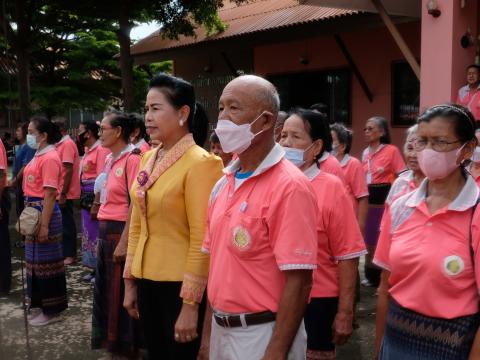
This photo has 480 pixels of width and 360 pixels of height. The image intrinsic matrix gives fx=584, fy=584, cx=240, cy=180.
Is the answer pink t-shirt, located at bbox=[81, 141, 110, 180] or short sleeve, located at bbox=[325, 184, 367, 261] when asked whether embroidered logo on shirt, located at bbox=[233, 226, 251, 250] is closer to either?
short sleeve, located at bbox=[325, 184, 367, 261]

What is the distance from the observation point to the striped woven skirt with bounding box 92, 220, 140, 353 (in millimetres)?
4145

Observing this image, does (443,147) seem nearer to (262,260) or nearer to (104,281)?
(262,260)

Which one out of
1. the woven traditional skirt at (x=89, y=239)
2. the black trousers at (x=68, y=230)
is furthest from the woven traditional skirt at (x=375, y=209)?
the black trousers at (x=68, y=230)

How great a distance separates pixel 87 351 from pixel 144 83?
18.2m

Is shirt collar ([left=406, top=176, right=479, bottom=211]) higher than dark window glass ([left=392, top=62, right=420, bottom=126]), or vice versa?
dark window glass ([left=392, top=62, right=420, bottom=126])

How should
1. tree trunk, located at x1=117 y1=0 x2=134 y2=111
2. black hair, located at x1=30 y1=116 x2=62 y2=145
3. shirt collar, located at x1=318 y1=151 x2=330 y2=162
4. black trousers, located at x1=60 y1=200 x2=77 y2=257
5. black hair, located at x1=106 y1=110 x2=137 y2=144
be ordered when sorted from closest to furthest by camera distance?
shirt collar, located at x1=318 y1=151 x2=330 y2=162 < black hair, located at x1=106 y1=110 x2=137 y2=144 < black hair, located at x1=30 y1=116 x2=62 y2=145 < black trousers, located at x1=60 y1=200 x2=77 y2=257 < tree trunk, located at x1=117 y1=0 x2=134 y2=111

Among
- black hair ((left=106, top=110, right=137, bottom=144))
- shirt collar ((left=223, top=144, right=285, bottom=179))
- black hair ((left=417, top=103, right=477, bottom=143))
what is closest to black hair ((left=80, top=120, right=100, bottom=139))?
black hair ((left=106, top=110, right=137, bottom=144))

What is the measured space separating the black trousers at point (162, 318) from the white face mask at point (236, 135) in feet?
3.14

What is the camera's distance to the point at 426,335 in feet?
6.77

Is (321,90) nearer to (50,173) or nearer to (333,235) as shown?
(50,173)

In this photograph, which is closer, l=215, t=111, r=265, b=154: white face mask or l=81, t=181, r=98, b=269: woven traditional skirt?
l=215, t=111, r=265, b=154: white face mask

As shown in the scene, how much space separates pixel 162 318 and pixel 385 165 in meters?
4.09

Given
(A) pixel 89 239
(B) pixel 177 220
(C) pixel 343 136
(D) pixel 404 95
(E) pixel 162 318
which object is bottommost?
(A) pixel 89 239

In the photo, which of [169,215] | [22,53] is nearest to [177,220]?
[169,215]
